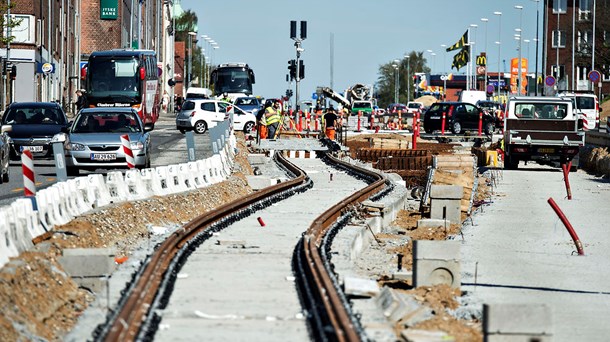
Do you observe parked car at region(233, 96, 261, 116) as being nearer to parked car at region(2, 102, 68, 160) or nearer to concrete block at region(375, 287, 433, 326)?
parked car at region(2, 102, 68, 160)

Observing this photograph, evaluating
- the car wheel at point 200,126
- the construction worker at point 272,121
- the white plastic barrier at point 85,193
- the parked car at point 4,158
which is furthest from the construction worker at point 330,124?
the white plastic barrier at point 85,193

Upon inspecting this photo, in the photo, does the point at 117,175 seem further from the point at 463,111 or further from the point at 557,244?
the point at 463,111

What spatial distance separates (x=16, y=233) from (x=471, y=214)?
1639 cm

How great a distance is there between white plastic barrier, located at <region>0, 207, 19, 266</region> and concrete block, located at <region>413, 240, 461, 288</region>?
14.6 ft

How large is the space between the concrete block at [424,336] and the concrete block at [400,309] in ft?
2.70

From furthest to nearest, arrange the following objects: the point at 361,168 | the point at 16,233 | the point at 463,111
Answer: the point at 463,111 < the point at 361,168 < the point at 16,233

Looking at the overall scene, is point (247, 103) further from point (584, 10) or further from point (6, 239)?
point (584, 10)

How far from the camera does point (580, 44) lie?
126 meters

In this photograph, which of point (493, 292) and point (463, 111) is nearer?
point (493, 292)

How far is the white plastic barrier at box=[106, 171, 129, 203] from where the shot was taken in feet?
76.9

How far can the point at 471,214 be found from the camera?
29938 millimetres

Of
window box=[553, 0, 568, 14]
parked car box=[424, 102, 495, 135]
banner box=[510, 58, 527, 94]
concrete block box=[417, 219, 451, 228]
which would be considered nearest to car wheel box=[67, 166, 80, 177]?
concrete block box=[417, 219, 451, 228]

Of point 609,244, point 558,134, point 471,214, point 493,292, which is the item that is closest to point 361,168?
point 558,134

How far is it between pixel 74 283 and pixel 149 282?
1322 mm
